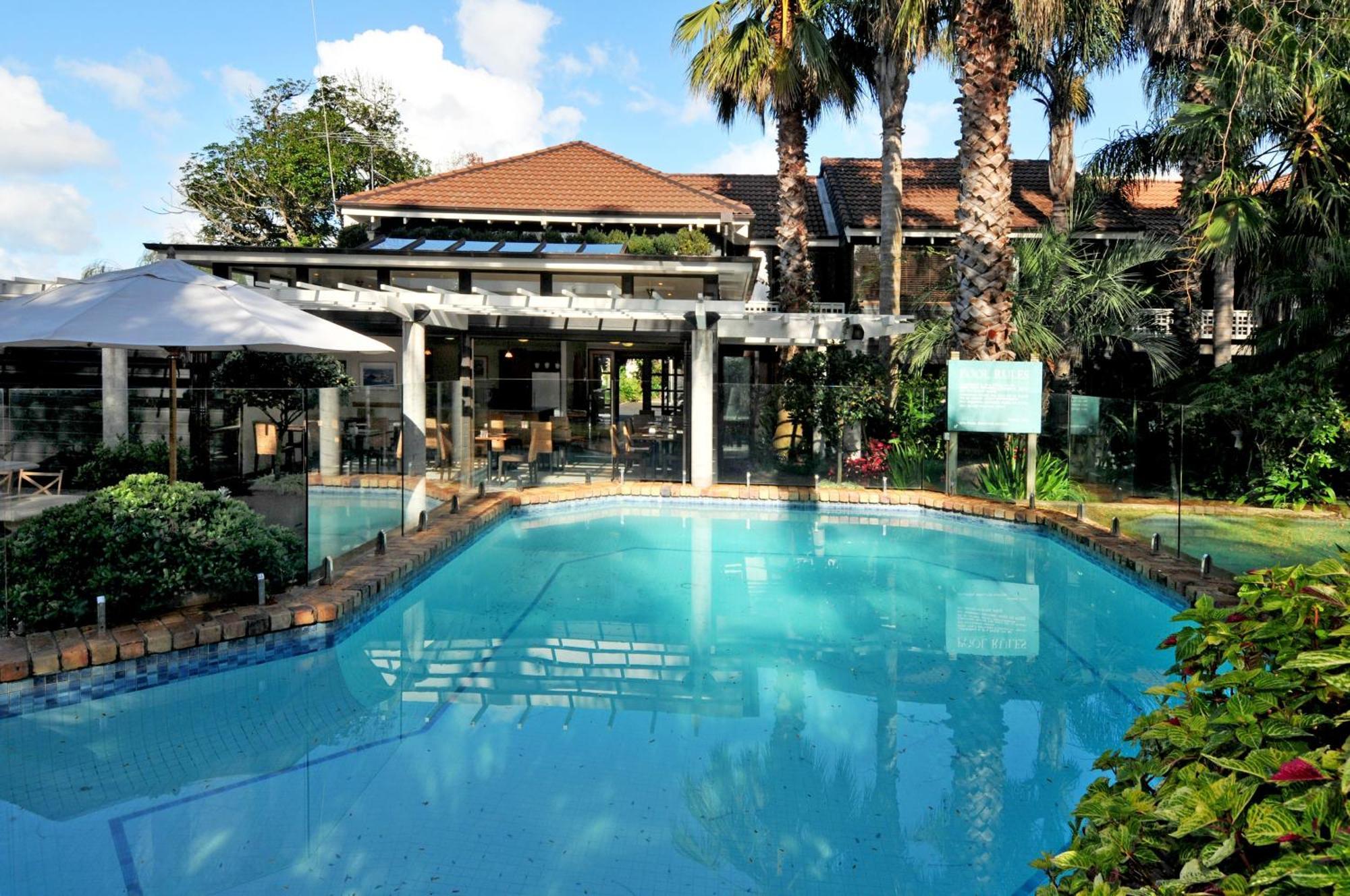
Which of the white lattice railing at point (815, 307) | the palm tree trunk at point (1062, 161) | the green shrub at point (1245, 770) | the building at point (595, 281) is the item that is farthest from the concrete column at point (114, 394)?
the palm tree trunk at point (1062, 161)

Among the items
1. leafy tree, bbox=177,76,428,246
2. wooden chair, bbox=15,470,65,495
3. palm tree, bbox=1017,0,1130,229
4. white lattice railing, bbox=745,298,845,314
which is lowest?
wooden chair, bbox=15,470,65,495

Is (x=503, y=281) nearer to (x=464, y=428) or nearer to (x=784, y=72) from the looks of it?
(x=464, y=428)

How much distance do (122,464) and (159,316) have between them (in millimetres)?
3804

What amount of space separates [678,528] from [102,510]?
22.5ft

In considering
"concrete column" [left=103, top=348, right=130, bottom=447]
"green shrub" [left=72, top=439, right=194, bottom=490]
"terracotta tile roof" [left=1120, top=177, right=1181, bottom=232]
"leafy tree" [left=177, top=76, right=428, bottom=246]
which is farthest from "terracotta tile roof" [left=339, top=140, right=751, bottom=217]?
"leafy tree" [left=177, top=76, right=428, bottom=246]

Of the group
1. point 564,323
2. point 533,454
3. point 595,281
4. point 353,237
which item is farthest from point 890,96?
point 353,237

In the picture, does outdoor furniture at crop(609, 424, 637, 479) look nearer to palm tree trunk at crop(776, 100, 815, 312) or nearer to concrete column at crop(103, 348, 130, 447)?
palm tree trunk at crop(776, 100, 815, 312)

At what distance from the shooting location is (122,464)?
385 inches

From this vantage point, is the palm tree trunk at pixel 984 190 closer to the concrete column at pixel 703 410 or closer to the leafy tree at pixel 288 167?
the concrete column at pixel 703 410

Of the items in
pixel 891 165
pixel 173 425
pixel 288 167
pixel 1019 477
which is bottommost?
pixel 1019 477

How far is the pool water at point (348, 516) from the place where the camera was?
8.52m

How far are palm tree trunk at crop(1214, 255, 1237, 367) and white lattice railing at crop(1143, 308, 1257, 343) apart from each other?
11.8 feet

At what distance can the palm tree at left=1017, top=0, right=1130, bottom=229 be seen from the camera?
16.7 meters

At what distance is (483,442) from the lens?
13.4 m
